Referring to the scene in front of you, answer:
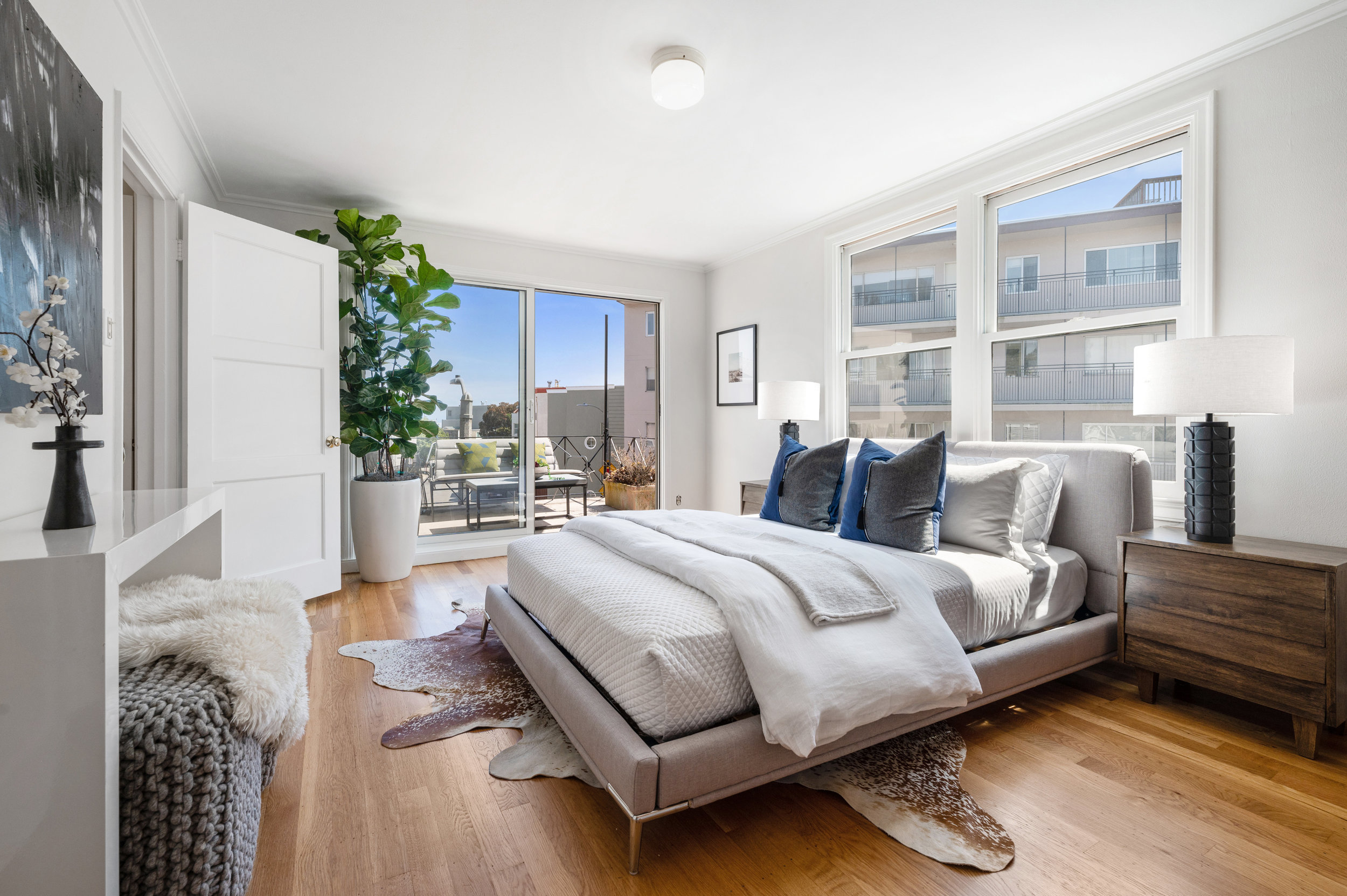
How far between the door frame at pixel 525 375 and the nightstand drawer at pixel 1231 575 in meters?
3.76

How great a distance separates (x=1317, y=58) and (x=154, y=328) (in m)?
4.95

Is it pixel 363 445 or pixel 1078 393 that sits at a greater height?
pixel 1078 393

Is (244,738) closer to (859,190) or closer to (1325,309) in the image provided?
(1325,309)

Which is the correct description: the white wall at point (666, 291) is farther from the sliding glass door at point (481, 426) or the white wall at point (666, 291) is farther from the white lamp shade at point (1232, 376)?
the white lamp shade at point (1232, 376)

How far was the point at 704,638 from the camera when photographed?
167 cm

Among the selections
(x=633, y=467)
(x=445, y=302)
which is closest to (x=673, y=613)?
(x=445, y=302)

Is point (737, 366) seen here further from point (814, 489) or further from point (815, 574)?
point (815, 574)

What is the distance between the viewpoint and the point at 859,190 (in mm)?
3975

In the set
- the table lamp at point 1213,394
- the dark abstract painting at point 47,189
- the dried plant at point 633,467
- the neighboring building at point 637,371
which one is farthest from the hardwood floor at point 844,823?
the neighboring building at point 637,371

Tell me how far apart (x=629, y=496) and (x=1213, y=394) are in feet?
15.5

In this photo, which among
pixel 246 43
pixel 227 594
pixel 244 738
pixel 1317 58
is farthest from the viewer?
pixel 246 43

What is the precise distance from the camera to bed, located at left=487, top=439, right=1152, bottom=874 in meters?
1.56

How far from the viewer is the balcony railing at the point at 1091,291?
9.21 ft

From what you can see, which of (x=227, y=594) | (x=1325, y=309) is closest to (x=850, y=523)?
(x=1325, y=309)
